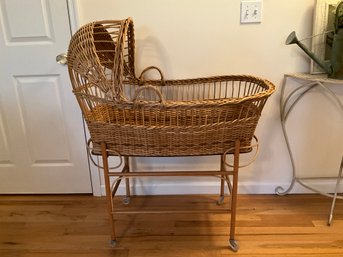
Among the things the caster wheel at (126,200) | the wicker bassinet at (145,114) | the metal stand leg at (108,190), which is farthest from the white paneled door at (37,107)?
the metal stand leg at (108,190)

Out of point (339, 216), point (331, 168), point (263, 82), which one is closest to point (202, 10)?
point (263, 82)

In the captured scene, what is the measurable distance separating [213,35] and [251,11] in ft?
0.77

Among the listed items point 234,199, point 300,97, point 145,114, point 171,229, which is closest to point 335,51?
point 300,97

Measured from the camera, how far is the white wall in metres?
1.65

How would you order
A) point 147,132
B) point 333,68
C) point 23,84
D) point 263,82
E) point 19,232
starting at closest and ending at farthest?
point 147,132
point 263,82
point 333,68
point 19,232
point 23,84

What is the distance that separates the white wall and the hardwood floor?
0.54m

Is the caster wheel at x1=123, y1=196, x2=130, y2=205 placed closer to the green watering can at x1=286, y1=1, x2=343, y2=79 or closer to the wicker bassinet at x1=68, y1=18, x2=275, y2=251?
the wicker bassinet at x1=68, y1=18, x2=275, y2=251

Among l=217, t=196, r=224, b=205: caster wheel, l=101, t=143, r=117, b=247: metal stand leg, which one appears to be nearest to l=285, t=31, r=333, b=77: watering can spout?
l=217, t=196, r=224, b=205: caster wheel

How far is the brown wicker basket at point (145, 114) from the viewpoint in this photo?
4.10 feet

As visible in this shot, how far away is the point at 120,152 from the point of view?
1419 millimetres

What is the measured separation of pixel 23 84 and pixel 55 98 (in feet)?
0.66

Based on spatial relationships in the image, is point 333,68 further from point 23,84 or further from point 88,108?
point 23,84

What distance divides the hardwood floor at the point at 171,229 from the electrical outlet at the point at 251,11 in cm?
108

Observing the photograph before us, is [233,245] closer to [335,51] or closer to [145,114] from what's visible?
[145,114]
